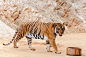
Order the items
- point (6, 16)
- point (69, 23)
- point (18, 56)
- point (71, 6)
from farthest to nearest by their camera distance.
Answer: point (71, 6) → point (69, 23) → point (6, 16) → point (18, 56)

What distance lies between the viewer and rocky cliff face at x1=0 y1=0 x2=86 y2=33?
10622mm

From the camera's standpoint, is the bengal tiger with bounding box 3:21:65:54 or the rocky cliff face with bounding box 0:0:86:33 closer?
the bengal tiger with bounding box 3:21:65:54

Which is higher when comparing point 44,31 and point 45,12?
point 45,12

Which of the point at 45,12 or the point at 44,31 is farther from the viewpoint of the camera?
the point at 45,12

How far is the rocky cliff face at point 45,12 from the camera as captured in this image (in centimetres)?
1062

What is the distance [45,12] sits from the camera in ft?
42.1

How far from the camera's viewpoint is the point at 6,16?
34.3 feet

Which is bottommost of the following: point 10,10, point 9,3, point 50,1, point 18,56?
point 18,56

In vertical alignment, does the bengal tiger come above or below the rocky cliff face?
below

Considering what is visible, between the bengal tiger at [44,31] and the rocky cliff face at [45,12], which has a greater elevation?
the rocky cliff face at [45,12]

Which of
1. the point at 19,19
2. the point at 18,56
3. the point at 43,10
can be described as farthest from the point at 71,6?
the point at 18,56

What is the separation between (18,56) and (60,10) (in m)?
12.7

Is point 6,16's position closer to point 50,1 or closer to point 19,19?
point 19,19

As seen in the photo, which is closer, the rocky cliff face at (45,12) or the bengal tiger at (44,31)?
the bengal tiger at (44,31)
